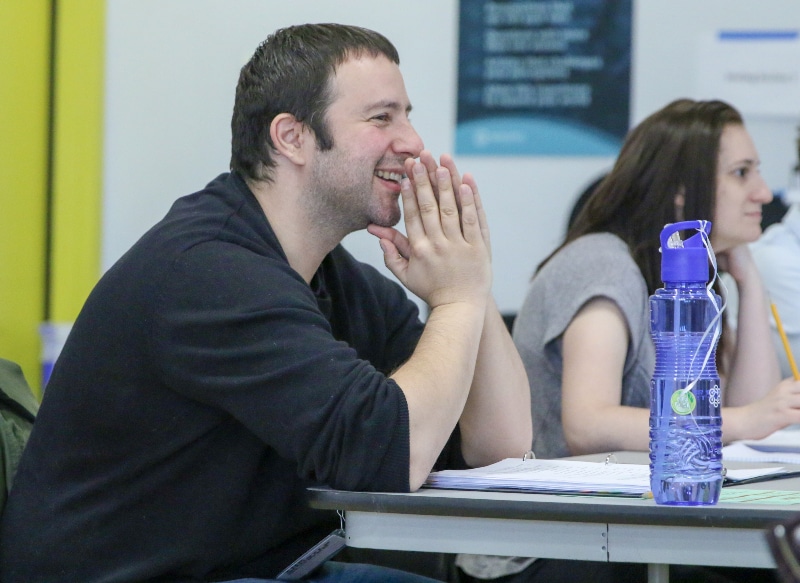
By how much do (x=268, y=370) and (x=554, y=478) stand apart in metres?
0.35

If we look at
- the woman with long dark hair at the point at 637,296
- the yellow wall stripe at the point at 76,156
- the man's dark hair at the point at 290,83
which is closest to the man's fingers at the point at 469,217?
the man's dark hair at the point at 290,83

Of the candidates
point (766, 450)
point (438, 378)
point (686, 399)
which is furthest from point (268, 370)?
point (766, 450)

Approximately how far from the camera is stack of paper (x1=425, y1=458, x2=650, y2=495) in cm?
114

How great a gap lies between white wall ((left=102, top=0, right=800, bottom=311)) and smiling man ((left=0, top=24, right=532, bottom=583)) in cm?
149

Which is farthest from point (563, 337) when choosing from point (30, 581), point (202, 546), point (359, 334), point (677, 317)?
point (30, 581)

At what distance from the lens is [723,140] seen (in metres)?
2.23

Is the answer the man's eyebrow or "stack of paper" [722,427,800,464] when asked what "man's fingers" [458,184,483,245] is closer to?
the man's eyebrow

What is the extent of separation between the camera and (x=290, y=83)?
63.3 inches

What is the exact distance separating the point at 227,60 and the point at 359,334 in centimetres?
173

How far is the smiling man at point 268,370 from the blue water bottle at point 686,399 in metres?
0.27

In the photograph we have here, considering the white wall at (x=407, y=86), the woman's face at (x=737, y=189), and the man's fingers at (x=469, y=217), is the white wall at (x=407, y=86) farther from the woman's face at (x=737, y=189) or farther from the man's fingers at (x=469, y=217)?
the man's fingers at (x=469, y=217)

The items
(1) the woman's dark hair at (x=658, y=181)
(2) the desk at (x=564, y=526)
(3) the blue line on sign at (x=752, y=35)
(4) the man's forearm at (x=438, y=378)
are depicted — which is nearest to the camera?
(2) the desk at (x=564, y=526)

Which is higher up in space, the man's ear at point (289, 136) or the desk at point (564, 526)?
the man's ear at point (289, 136)

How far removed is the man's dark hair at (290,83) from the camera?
159cm
